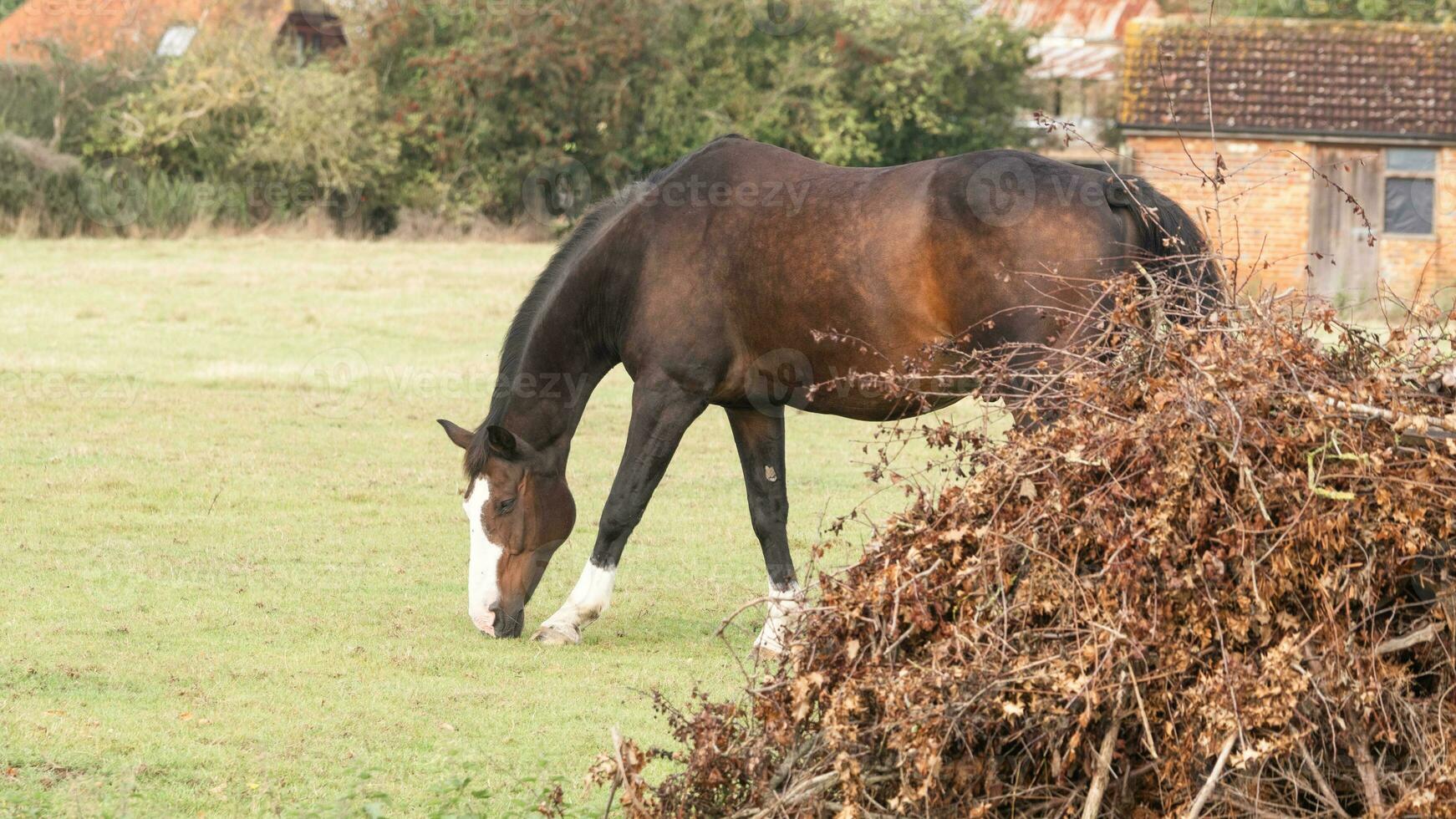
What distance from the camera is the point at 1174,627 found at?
3924 millimetres

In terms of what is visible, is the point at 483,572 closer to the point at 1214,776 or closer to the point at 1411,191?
the point at 1214,776

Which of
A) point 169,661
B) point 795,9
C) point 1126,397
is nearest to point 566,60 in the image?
point 795,9

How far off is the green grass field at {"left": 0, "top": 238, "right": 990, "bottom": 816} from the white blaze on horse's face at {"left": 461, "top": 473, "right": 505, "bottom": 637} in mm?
112

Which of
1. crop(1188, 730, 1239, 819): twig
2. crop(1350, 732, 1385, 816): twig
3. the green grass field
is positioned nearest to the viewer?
crop(1188, 730, 1239, 819): twig

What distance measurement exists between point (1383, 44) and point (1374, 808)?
2790 centimetres

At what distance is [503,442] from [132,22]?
3521 centimetres

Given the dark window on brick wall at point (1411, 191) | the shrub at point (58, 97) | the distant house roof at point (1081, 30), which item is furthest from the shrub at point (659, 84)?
the dark window on brick wall at point (1411, 191)

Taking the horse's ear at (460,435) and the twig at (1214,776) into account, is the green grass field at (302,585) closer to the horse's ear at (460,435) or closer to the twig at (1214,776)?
the horse's ear at (460,435)

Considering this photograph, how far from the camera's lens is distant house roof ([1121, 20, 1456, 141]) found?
90.3 ft

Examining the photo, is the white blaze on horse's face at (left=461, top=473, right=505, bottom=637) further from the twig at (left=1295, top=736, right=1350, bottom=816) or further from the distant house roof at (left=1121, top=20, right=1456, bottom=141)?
the distant house roof at (left=1121, top=20, right=1456, bottom=141)

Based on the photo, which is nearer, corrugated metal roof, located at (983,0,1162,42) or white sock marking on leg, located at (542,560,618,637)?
white sock marking on leg, located at (542,560,618,637)

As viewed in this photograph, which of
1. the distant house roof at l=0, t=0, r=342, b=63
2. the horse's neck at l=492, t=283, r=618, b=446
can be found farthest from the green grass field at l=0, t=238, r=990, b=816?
the distant house roof at l=0, t=0, r=342, b=63

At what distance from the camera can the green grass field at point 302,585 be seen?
5605mm

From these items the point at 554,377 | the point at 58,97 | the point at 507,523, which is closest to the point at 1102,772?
the point at 507,523
